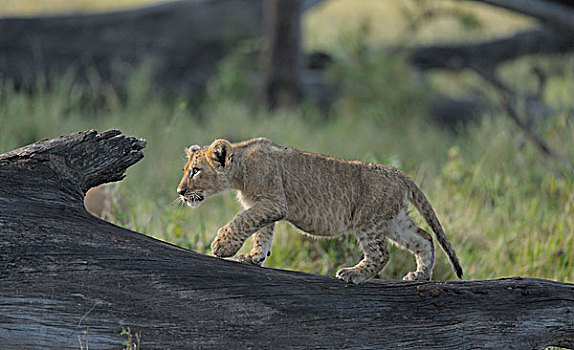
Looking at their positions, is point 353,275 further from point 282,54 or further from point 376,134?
point 282,54

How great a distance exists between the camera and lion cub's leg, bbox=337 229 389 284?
4.14 meters

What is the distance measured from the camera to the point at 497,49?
1438 centimetres

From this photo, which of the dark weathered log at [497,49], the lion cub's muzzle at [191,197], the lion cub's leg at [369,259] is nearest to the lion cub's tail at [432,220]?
the lion cub's leg at [369,259]

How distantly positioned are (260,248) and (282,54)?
9.47 metres

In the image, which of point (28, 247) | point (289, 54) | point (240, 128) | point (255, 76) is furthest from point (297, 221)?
point (255, 76)

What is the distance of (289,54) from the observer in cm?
1350

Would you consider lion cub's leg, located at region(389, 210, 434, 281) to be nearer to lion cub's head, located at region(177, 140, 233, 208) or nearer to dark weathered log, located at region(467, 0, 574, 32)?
lion cub's head, located at region(177, 140, 233, 208)

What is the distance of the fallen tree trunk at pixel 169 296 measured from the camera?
11.2 ft

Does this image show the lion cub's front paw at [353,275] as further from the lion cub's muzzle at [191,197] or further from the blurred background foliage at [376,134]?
the blurred background foliage at [376,134]

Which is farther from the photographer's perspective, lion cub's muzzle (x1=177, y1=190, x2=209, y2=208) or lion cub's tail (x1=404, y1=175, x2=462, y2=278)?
lion cub's tail (x1=404, y1=175, x2=462, y2=278)

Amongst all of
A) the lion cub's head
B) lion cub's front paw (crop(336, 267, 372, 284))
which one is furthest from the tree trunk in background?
lion cub's front paw (crop(336, 267, 372, 284))

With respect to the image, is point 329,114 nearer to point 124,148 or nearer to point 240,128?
point 240,128

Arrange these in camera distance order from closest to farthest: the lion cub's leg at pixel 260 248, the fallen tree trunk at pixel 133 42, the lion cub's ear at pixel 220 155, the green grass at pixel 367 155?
the lion cub's ear at pixel 220 155 → the lion cub's leg at pixel 260 248 → the green grass at pixel 367 155 → the fallen tree trunk at pixel 133 42

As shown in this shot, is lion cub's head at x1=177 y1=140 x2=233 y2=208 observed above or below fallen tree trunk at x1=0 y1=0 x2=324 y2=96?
below
